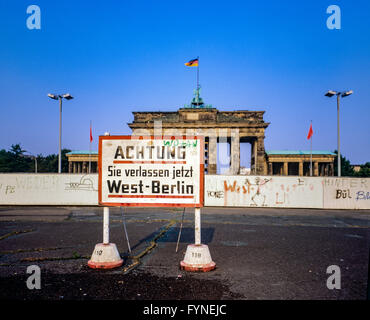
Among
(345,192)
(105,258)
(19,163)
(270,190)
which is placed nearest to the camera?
(105,258)

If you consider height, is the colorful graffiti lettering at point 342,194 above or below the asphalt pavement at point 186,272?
above

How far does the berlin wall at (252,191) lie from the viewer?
17922 mm

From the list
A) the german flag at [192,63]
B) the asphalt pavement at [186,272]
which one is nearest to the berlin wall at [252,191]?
the asphalt pavement at [186,272]

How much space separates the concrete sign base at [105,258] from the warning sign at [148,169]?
0.80 meters

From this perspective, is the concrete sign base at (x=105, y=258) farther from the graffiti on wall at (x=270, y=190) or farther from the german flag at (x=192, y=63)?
the german flag at (x=192, y=63)

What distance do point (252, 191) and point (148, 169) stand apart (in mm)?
13557

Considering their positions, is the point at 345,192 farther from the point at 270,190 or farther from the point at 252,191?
the point at 252,191

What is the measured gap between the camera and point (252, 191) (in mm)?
18062

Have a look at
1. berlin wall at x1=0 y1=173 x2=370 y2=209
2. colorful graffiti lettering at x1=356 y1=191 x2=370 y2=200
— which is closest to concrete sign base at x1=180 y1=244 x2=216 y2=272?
berlin wall at x1=0 y1=173 x2=370 y2=209

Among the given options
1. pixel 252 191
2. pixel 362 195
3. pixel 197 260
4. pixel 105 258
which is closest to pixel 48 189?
pixel 252 191

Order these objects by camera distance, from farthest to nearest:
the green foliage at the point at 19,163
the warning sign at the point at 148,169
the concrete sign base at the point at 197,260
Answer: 1. the green foliage at the point at 19,163
2. the warning sign at the point at 148,169
3. the concrete sign base at the point at 197,260

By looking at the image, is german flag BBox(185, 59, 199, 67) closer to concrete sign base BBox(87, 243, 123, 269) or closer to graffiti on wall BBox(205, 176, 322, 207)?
graffiti on wall BBox(205, 176, 322, 207)

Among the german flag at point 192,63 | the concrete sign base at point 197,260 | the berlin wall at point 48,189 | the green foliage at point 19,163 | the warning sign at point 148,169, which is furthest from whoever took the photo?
the green foliage at point 19,163

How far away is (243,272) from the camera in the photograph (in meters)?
4.77
